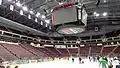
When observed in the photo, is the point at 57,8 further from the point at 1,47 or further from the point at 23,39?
the point at 23,39

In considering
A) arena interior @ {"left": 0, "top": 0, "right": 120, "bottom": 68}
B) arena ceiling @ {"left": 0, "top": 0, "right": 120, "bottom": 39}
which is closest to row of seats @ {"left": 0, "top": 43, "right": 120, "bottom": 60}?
arena interior @ {"left": 0, "top": 0, "right": 120, "bottom": 68}

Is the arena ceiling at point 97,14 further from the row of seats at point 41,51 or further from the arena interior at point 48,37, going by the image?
the row of seats at point 41,51

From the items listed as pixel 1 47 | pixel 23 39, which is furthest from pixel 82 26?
pixel 23 39

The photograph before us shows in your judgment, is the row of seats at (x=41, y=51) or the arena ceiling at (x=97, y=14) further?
the row of seats at (x=41, y=51)

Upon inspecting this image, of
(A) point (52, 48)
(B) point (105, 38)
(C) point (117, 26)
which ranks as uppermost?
(C) point (117, 26)

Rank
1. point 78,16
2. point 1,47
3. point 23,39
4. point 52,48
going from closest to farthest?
1. point 78,16
2. point 1,47
3. point 23,39
4. point 52,48

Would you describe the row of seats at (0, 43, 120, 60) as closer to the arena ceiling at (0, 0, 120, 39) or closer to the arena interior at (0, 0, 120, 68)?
the arena interior at (0, 0, 120, 68)

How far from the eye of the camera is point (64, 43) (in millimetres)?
23703

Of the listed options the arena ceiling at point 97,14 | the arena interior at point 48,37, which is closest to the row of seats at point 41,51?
the arena interior at point 48,37

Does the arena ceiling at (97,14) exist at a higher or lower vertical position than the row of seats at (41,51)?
higher

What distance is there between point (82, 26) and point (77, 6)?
51 centimetres

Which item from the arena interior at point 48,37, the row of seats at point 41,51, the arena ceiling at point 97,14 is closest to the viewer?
the arena interior at point 48,37

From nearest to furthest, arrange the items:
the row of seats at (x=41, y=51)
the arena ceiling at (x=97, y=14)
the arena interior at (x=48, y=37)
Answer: the arena interior at (x=48, y=37) < the arena ceiling at (x=97, y=14) < the row of seats at (x=41, y=51)

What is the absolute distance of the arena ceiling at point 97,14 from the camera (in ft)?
53.8
